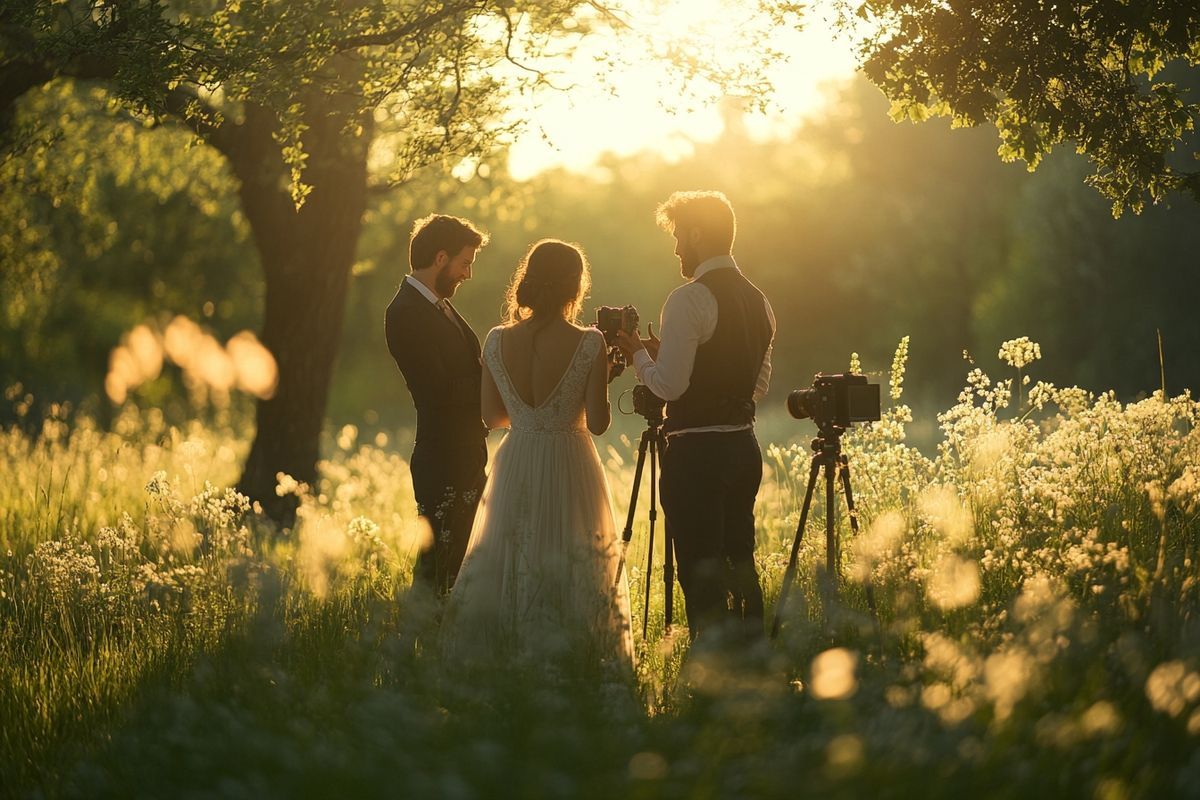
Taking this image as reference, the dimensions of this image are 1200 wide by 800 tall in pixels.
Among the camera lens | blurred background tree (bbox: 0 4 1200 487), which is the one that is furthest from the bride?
blurred background tree (bbox: 0 4 1200 487)

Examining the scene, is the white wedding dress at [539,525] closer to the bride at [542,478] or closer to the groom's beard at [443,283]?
the bride at [542,478]

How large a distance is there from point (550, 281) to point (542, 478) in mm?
1082

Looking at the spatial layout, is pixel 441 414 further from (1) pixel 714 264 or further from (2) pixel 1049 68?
(2) pixel 1049 68

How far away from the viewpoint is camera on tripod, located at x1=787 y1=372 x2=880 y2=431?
256 inches

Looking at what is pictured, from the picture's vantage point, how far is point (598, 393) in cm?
643

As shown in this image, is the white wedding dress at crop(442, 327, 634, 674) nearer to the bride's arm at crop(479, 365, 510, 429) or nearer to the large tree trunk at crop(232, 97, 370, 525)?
the bride's arm at crop(479, 365, 510, 429)

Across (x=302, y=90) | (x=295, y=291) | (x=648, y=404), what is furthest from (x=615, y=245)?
(x=648, y=404)

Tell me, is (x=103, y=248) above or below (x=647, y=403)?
above

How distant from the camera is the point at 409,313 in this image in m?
6.97

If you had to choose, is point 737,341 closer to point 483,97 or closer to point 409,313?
point 409,313

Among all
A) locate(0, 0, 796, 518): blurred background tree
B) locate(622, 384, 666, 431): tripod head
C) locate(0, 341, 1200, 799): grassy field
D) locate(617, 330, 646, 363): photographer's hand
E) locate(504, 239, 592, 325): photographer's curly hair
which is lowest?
locate(0, 341, 1200, 799): grassy field

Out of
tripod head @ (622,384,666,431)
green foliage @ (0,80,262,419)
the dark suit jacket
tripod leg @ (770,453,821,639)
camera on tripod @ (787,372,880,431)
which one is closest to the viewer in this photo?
tripod leg @ (770,453,821,639)

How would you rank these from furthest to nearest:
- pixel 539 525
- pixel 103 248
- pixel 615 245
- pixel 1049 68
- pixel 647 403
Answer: pixel 615 245, pixel 103 248, pixel 1049 68, pixel 647 403, pixel 539 525

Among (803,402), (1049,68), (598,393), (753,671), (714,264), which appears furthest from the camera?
(1049,68)
